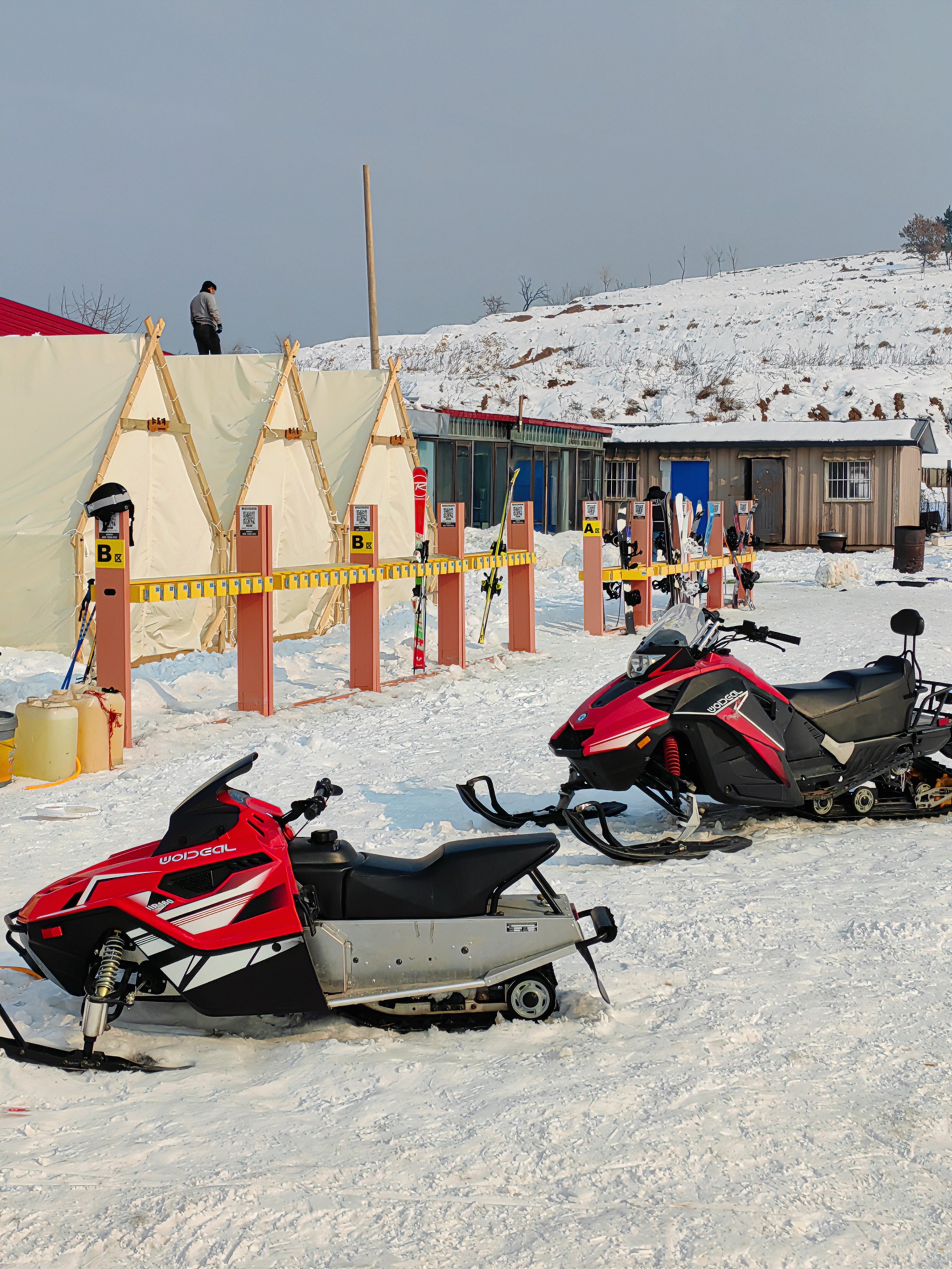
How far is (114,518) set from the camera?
25.9ft

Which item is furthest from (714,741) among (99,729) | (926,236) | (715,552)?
(926,236)

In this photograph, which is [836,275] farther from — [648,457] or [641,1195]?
[641,1195]

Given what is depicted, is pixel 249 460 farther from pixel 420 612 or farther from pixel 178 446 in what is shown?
pixel 420 612

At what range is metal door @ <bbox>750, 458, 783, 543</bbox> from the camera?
30141 mm

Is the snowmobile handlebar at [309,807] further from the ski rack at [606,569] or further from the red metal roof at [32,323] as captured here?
the red metal roof at [32,323]

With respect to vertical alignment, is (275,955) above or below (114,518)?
below

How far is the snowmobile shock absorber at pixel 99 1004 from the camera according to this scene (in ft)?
11.4

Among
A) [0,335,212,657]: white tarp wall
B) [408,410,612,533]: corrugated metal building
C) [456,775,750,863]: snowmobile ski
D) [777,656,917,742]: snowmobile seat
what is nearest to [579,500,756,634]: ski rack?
[0,335,212,657]: white tarp wall

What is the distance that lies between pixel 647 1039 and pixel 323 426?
14.3m

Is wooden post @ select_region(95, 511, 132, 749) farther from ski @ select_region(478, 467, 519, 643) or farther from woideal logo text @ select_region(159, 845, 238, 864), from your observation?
ski @ select_region(478, 467, 519, 643)

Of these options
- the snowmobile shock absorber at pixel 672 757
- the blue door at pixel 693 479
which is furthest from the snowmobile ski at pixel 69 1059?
the blue door at pixel 693 479

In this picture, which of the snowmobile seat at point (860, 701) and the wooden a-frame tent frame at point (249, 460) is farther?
the wooden a-frame tent frame at point (249, 460)

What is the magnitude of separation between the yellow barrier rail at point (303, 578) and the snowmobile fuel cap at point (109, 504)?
55 cm

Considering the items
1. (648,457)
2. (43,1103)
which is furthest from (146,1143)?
(648,457)
